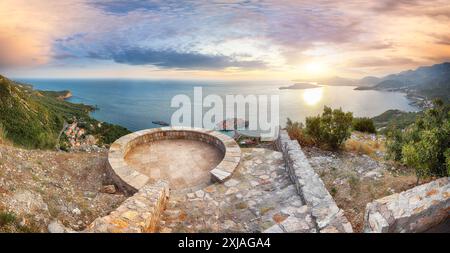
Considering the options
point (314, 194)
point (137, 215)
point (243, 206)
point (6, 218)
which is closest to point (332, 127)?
point (314, 194)

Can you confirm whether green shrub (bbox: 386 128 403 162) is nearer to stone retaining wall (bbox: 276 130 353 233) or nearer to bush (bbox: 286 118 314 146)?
bush (bbox: 286 118 314 146)

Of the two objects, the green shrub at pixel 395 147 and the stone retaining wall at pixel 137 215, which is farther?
the green shrub at pixel 395 147

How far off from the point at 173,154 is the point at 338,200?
494 cm

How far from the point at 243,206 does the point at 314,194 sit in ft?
4.55

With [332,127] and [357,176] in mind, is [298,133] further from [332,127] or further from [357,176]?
[357,176]

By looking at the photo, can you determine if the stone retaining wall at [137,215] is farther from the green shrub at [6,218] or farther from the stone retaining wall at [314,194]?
the stone retaining wall at [314,194]

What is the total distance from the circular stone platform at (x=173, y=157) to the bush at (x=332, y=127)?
273cm

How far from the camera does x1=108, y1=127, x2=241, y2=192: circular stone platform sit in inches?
251

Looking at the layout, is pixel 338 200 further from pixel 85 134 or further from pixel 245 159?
pixel 85 134

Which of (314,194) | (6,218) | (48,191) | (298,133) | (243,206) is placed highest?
(6,218)

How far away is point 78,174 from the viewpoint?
6.24 m

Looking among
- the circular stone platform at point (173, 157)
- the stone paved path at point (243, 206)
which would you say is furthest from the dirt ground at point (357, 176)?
the circular stone platform at point (173, 157)

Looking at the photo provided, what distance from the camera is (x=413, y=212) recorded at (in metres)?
3.24

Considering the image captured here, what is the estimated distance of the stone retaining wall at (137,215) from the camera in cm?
345
